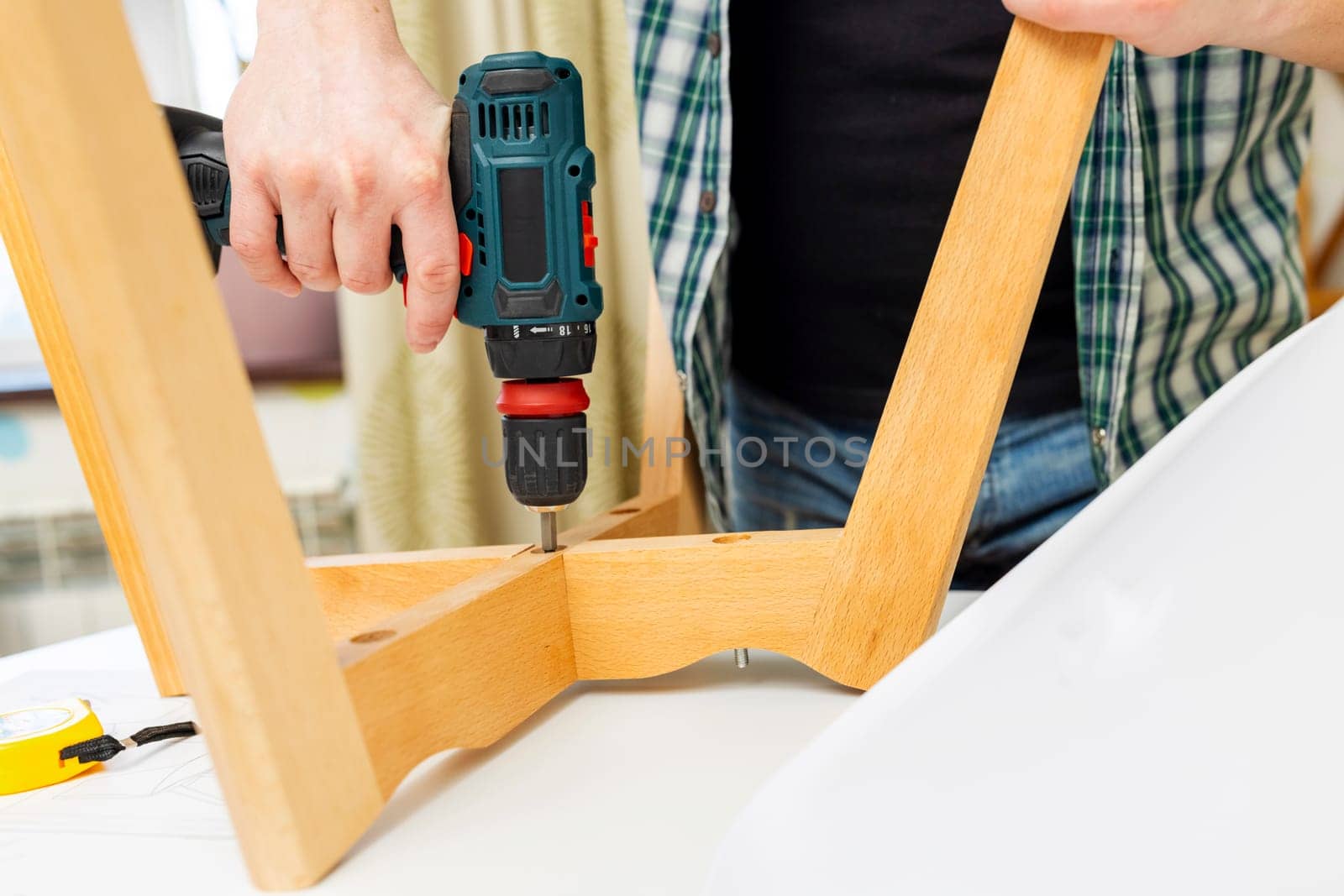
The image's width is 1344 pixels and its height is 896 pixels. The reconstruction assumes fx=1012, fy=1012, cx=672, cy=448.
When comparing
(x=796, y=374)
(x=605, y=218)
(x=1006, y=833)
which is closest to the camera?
(x=1006, y=833)

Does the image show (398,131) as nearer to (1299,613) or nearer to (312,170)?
(312,170)

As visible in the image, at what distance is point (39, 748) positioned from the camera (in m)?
0.53

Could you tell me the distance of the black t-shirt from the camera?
914 millimetres

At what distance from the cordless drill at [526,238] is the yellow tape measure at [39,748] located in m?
0.28

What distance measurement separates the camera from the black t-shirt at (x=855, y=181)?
91 centimetres

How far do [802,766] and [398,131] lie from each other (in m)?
0.45

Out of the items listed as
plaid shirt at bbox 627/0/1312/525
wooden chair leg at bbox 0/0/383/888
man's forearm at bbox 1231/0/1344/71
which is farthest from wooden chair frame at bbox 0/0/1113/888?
plaid shirt at bbox 627/0/1312/525

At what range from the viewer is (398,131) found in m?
0.61

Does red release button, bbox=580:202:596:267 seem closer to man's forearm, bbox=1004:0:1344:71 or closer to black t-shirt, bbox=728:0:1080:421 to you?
man's forearm, bbox=1004:0:1344:71

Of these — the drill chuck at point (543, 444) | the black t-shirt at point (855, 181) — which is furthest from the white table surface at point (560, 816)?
the black t-shirt at point (855, 181)

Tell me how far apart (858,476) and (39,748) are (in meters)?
0.73

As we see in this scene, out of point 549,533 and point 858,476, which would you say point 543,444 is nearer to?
point 549,533

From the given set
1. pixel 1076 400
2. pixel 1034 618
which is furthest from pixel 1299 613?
pixel 1076 400

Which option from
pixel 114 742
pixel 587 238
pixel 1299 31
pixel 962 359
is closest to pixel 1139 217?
pixel 1299 31
